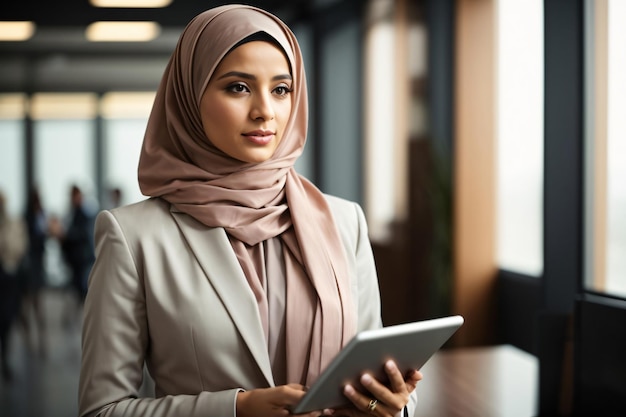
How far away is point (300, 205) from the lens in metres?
1.48

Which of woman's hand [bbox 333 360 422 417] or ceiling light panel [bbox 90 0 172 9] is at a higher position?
ceiling light panel [bbox 90 0 172 9]

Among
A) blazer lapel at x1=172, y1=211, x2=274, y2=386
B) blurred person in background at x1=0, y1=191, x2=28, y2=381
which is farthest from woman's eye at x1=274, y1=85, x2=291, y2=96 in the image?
blurred person in background at x1=0, y1=191, x2=28, y2=381

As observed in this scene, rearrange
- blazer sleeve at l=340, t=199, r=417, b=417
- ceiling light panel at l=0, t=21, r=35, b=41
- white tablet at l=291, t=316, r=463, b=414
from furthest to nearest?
ceiling light panel at l=0, t=21, r=35, b=41, blazer sleeve at l=340, t=199, r=417, b=417, white tablet at l=291, t=316, r=463, b=414

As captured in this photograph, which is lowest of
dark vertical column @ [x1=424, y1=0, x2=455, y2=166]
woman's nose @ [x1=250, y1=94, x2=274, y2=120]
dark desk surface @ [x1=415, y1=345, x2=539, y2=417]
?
dark desk surface @ [x1=415, y1=345, x2=539, y2=417]

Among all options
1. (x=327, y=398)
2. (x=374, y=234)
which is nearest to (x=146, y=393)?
(x=374, y=234)

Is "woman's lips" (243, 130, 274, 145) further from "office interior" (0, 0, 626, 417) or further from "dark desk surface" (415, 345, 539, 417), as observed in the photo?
"office interior" (0, 0, 626, 417)

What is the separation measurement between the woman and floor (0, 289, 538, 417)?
765 mm

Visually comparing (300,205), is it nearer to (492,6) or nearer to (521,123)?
(521,123)

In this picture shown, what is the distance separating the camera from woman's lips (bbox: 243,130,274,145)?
1376mm

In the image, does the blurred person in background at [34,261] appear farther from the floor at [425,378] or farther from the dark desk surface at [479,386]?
the dark desk surface at [479,386]

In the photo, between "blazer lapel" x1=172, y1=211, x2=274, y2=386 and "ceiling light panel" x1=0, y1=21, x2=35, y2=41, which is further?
"ceiling light panel" x1=0, y1=21, x2=35, y2=41

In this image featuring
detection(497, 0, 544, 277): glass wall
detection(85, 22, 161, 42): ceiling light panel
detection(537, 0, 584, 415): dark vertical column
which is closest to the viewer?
detection(537, 0, 584, 415): dark vertical column

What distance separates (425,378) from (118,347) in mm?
1404

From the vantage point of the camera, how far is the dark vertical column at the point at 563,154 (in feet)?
13.6
